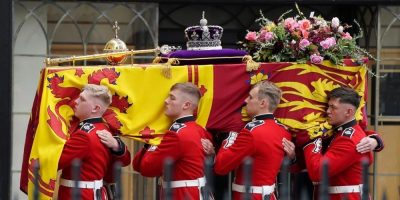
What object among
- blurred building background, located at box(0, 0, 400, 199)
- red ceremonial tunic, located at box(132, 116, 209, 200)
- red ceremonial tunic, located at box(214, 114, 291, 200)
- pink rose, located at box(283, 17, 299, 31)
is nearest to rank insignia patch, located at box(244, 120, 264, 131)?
red ceremonial tunic, located at box(214, 114, 291, 200)

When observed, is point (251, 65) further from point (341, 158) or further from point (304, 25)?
point (341, 158)

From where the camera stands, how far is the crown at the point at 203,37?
7328 millimetres

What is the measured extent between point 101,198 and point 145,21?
259 centimetres

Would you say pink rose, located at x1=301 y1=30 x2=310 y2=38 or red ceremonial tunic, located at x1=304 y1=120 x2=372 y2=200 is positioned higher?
pink rose, located at x1=301 y1=30 x2=310 y2=38

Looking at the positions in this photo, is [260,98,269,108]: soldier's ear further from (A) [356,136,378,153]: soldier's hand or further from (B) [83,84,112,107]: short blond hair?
(B) [83,84,112,107]: short blond hair

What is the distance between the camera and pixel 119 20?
936 cm

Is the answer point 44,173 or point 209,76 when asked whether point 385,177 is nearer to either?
point 209,76

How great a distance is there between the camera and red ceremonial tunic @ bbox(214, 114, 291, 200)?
6.99m

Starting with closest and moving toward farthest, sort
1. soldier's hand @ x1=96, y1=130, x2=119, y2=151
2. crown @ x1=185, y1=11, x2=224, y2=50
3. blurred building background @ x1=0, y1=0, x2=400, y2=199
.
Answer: soldier's hand @ x1=96, y1=130, x2=119, y2=151
crown @ x1=185, y1=11, x2=224, y2=50
blurred building background @ x1=0, y1=0, x2=400, y2=199

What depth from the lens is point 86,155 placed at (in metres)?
7.01

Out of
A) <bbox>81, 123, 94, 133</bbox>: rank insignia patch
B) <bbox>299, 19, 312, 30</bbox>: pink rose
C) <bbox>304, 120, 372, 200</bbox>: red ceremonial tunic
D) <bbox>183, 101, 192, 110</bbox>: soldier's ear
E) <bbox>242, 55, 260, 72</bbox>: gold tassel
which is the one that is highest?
<bbox>299, 19, 312, 30</bbox>: pink rose

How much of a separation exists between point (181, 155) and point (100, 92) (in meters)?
0.68

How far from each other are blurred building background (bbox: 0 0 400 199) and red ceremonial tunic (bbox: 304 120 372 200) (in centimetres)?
216

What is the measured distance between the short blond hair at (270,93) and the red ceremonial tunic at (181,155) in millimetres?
497
